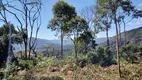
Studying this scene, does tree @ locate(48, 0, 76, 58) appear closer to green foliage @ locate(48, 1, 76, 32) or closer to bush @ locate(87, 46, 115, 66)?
green foliage @ locate(48, 1, 76, 32)

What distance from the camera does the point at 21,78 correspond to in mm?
9039

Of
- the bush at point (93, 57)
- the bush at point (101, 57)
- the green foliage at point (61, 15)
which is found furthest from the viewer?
the green foliage at point (61, 15)

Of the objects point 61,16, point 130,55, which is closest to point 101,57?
point 130,55

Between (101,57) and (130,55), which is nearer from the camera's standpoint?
(130,55)

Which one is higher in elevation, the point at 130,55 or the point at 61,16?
the point at 61,16

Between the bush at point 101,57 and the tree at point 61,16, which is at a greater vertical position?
the tree at point 61,16

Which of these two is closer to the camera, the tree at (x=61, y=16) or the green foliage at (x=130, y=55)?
the green foliage at (x=130, y=55)

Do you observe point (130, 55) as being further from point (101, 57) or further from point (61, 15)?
point (61, 15)

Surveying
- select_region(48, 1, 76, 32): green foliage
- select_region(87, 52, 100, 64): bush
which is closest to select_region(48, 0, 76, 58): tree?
select_region(48, 1, 76, 32): green foliage

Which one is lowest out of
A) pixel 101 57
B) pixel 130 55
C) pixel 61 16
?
pixel 101 57

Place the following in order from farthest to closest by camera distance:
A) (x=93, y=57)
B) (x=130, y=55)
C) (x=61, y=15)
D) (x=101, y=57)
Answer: (x=61, y=15) → (x=101, y=57) → (x=93, y=57) → (x=130, y=55)

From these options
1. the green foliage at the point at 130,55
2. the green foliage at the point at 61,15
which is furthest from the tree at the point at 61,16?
the green foliage at the point at 130,55

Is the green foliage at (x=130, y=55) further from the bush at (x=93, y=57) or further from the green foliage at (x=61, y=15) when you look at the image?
the green foliage at (x=61, y=15)

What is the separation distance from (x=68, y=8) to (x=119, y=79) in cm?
1223
